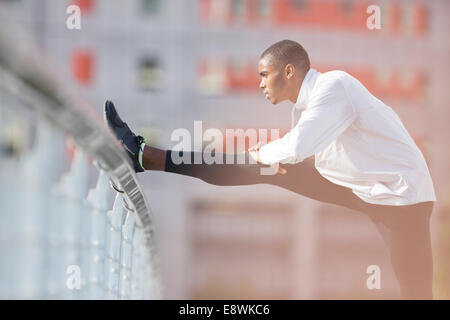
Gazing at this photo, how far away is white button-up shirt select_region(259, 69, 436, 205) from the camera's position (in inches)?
80.2

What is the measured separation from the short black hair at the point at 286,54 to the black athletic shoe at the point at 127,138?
0.49 metres

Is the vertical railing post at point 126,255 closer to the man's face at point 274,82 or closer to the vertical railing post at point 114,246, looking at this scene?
the vertical railing post at point 114,246

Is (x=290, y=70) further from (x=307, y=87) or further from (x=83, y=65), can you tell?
(x=83, y=65)

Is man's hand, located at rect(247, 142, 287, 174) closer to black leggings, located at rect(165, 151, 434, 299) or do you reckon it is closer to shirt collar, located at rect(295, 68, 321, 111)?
black leggings, located at rect(165, 151, 434, 299)

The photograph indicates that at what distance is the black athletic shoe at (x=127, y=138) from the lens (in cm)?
224

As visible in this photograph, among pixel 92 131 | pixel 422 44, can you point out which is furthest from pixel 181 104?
pixel 92 131

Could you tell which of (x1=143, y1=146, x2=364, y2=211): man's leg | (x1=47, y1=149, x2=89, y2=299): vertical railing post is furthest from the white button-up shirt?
(x1=47, y1=149, x2=89, y2=299): vertical railing post

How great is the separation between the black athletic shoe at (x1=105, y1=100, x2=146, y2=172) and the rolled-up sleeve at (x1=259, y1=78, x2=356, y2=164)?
1.33 feet

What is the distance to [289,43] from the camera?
2174mm

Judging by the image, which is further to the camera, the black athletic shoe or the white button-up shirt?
the black athletic shoe

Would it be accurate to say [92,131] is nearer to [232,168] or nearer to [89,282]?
[89,282]

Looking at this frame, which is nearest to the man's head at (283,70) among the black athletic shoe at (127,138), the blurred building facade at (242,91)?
the black athletic shoe at (127,138)

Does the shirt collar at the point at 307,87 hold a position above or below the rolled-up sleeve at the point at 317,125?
above

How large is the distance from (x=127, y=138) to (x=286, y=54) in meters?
0.57
